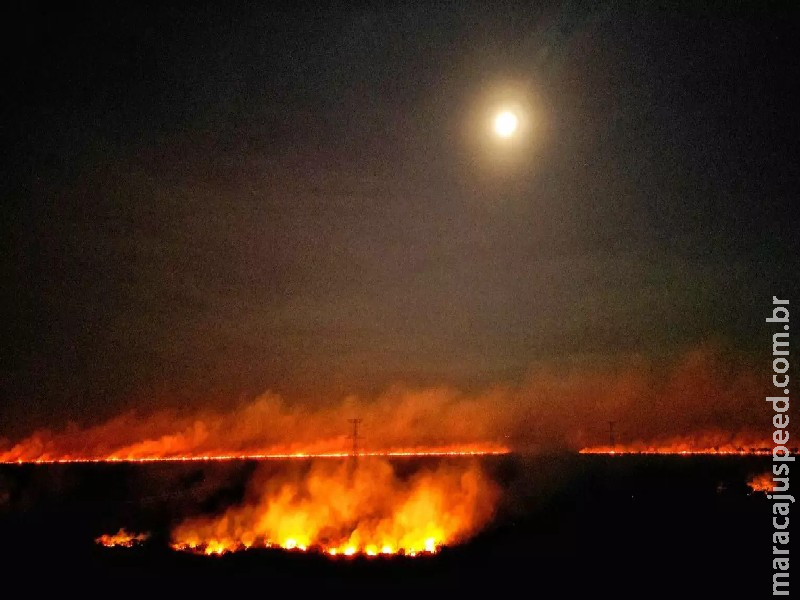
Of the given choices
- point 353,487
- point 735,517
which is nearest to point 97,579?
point 353,487

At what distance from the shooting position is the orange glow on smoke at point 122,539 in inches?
2314

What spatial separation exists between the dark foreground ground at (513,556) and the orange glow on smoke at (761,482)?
2193 mm

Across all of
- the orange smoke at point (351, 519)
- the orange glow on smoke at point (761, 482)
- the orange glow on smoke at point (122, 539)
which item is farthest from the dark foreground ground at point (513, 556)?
the orange smoke at point (351, 519)

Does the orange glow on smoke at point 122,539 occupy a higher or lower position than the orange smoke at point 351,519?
lower

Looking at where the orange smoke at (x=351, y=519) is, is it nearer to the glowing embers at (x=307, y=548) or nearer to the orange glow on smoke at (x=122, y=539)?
the glowing embers at (x=307, y=548)

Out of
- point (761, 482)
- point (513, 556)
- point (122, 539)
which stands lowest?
point (122, 539)

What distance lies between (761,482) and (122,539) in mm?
92478

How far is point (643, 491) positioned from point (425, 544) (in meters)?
52.2

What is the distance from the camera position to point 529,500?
284 feet

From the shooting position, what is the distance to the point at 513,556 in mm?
47906

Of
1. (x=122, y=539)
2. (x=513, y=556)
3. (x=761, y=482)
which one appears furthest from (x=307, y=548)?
(x=761, y=482)

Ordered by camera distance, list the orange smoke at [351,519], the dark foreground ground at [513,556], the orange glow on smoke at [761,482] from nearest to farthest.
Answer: the dark foreground ground at [513,556] → the orange smoke at [351,519] → the orange glow on smoke at [761,482]

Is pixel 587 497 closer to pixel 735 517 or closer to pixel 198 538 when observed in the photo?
pixel 735 517

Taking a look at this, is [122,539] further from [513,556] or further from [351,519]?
[513,556]
